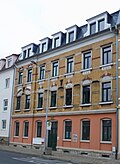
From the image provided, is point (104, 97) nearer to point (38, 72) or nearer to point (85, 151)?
point (85, 151)

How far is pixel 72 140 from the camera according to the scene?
2647 centimetres

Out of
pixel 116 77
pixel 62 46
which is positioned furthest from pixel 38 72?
pixel 116 77

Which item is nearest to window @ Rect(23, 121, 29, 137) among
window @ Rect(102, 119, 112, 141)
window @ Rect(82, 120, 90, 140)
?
window @ Rect(82, 120, 90, 140)

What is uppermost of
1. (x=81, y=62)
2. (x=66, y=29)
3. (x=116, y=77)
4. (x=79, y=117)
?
(x=66, y=29)

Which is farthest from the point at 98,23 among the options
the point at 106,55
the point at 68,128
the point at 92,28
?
the point at 68,128

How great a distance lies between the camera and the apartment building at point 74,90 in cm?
2400

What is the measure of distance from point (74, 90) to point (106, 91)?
3.88 meters

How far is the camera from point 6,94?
125 ft

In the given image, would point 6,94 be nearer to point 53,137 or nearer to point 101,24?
point 53,137

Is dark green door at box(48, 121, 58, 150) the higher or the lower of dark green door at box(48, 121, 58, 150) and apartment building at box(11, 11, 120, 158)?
the lower

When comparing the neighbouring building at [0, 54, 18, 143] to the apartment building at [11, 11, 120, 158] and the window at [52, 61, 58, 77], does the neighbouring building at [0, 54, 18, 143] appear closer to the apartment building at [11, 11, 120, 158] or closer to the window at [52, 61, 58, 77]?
the apartment building at [11, 11, 120, 158]

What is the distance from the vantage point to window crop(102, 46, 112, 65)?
81.1 ft

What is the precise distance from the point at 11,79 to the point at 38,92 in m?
6.81

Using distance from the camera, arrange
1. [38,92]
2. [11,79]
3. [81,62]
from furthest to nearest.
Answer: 1. [11,79]
2. [38,92]
3. [81,62]
